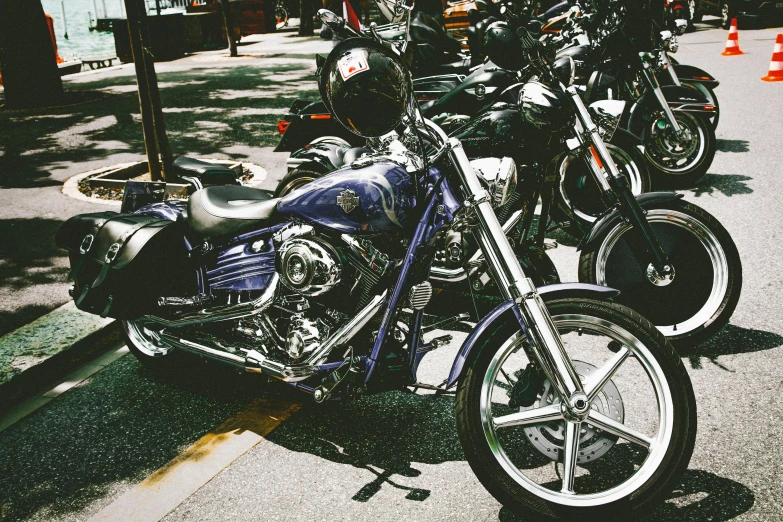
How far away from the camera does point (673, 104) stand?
6195 mm

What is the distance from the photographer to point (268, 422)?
3.48 metres

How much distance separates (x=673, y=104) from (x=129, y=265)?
497 centimetres

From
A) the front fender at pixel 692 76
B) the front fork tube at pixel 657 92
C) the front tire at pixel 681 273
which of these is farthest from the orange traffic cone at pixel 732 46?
the front tire at pixel 681 273

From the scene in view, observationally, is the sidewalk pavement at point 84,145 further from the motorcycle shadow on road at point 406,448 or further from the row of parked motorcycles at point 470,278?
the motorcycle shadow on road at point 406,448

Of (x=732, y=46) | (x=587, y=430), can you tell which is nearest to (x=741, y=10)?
(x=732, y=46)

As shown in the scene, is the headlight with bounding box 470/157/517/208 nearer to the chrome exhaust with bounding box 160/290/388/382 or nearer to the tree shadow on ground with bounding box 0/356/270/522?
the chrome exhaust with bounding box 160/290/388/382

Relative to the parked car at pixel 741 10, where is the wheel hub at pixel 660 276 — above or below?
below

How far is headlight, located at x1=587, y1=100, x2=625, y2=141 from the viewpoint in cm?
436

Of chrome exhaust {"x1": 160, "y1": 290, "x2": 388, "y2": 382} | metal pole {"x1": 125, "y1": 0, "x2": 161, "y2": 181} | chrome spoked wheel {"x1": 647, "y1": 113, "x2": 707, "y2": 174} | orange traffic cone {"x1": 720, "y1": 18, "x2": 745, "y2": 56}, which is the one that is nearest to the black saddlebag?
chrome exhaust {"x1": 160, "y1": 290, "x2": 388, "y2": 382}

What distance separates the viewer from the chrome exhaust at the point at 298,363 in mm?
2943

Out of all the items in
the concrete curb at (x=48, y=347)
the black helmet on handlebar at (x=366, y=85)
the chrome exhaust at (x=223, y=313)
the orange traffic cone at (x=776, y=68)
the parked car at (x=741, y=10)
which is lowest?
the concrete curb at (x=48, y=347)

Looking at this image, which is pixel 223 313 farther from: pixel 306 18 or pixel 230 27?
pixel 306 18

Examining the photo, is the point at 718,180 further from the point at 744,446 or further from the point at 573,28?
the point at 744,446

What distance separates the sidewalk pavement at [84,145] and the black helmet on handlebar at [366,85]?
102 inches
